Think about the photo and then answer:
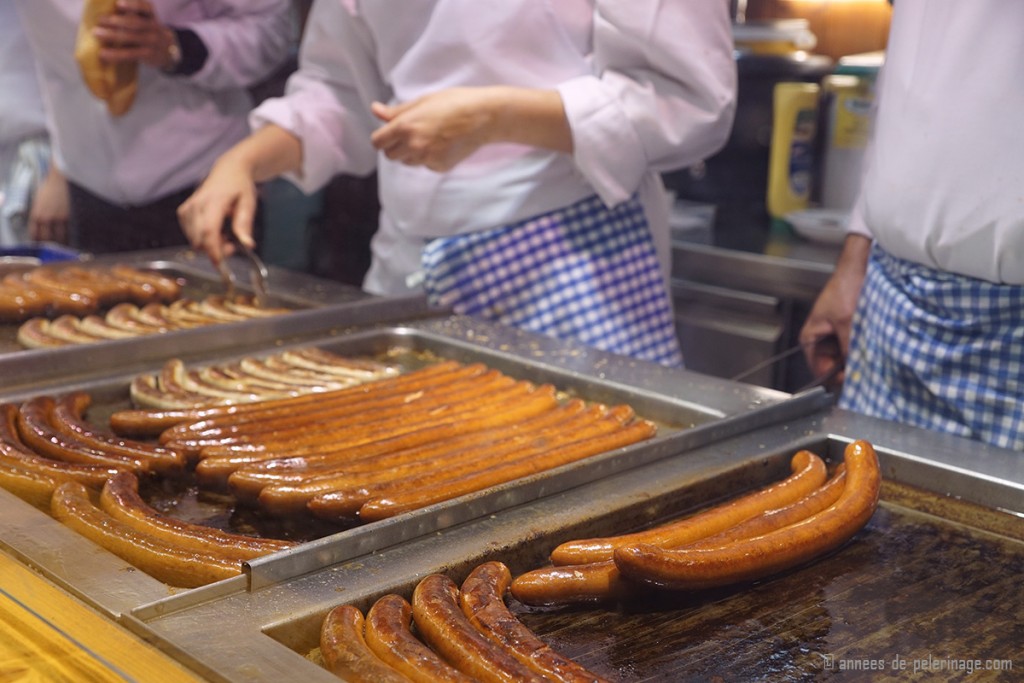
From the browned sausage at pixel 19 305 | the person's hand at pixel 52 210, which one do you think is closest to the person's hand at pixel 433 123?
the browned sausage at pixel 19 305

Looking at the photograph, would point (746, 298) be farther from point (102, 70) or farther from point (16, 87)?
point (16, 87)

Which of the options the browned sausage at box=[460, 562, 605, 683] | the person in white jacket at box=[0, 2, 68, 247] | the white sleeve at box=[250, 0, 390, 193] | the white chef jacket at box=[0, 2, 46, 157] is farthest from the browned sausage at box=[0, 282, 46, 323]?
the white chef jacket at box=[0, 2, 46, 157]

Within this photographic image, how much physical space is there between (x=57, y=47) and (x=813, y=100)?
3.07 m

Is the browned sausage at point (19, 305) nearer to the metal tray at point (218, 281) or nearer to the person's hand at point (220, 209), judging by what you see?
the metal tray at point (218, 281)

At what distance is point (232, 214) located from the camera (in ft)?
11.0

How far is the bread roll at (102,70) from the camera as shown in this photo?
4238 mm

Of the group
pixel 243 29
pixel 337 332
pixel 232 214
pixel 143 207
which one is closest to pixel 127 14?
pixel 243 29

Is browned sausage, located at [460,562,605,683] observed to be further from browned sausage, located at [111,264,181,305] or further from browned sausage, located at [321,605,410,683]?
browned sausage, located at [111,264,181,305]

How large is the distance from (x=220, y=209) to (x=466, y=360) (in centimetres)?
94

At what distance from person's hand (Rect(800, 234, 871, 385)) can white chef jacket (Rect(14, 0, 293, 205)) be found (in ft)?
8.88

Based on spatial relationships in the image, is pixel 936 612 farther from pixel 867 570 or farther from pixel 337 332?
pixel 337 332

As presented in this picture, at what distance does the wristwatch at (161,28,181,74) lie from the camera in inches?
176

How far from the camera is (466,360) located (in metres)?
2.75

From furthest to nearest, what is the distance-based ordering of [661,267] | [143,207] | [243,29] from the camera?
[143,207], [243,29], [661,267]
